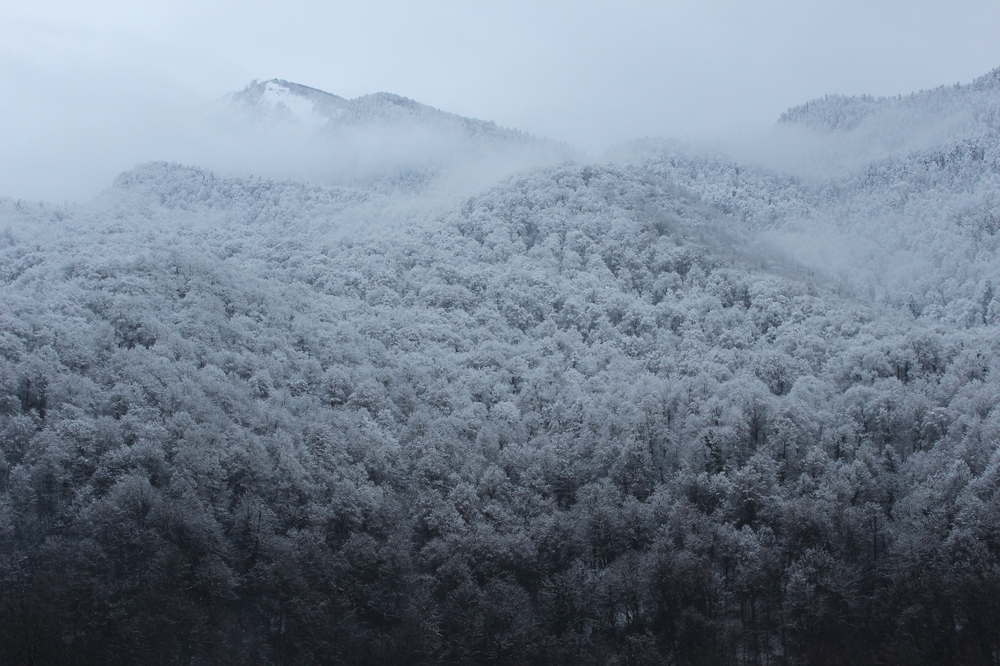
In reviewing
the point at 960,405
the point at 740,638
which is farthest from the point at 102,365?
the point at 960,405

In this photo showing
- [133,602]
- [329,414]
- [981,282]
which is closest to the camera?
[133,602]

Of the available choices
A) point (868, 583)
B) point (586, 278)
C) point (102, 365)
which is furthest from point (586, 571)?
point (586, 278)

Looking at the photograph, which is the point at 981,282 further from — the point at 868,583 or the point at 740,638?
the point at 740,638

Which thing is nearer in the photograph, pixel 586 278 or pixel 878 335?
pixel 878 335

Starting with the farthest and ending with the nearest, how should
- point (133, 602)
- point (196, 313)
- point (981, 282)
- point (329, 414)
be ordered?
point (981, 282) < point (196, 313) < point (329, 414) < point (133, 602)

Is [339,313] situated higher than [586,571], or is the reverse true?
[339,313]

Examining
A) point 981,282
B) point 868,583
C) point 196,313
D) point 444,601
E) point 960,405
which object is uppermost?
point 981,282
